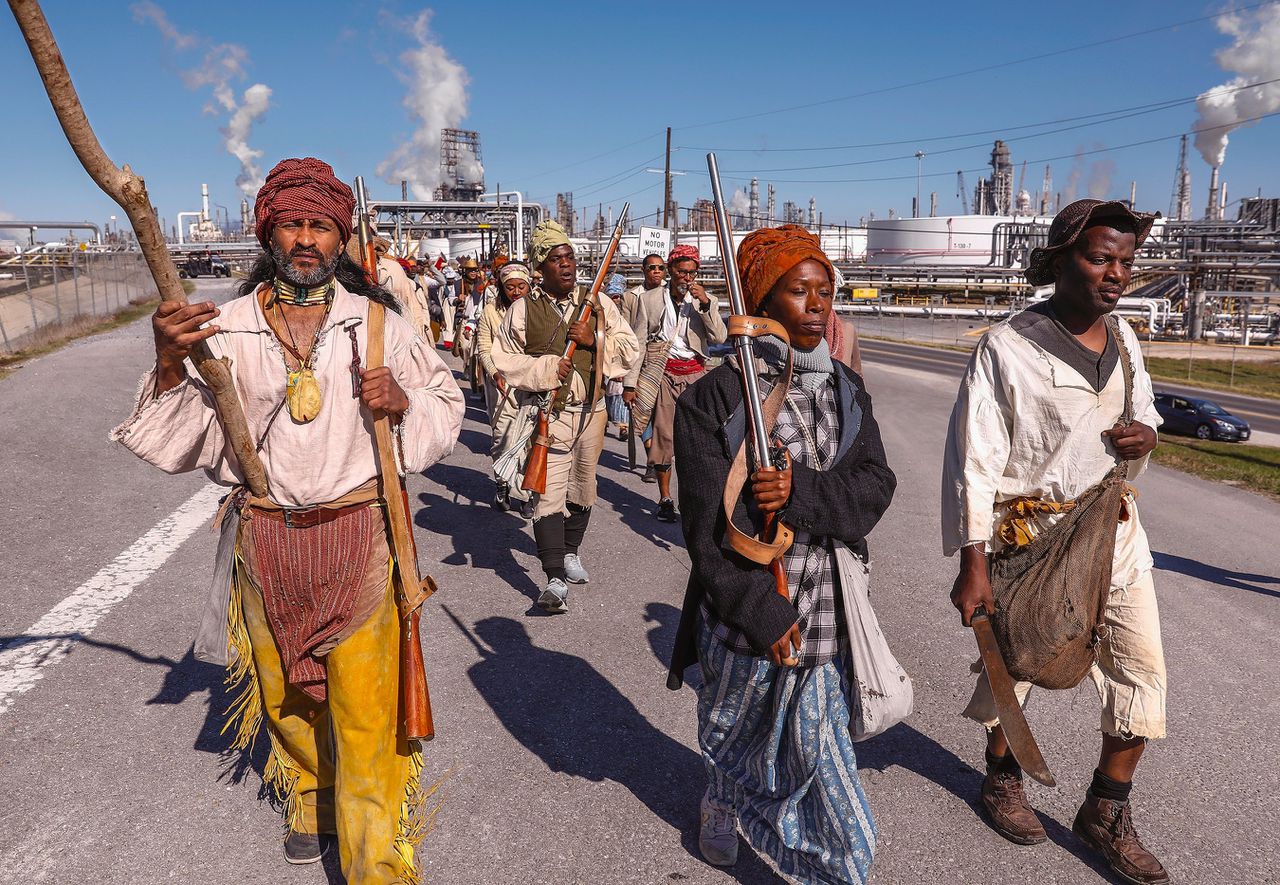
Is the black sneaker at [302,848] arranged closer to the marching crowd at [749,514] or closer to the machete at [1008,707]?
the marching crowd at [749,514]

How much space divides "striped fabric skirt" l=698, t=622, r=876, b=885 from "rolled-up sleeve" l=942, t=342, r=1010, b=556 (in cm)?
66

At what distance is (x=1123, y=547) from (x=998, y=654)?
525mm

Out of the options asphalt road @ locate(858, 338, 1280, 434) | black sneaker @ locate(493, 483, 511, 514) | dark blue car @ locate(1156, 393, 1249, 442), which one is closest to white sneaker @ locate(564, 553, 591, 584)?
black sneaker @ locate(493, 483, 511, 514)

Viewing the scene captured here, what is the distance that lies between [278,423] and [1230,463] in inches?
485

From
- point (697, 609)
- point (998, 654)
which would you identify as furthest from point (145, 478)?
point (998, 654)

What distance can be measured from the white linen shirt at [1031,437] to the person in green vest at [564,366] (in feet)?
10.1

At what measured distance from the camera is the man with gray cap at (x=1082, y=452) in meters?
2.91

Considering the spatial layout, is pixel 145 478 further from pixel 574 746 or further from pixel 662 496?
pixel 574 746

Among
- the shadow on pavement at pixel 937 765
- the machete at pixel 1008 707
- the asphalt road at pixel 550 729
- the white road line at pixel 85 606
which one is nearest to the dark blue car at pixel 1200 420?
the asphalt road at pixel 550 729

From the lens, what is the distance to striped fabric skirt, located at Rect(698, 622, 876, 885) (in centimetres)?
256

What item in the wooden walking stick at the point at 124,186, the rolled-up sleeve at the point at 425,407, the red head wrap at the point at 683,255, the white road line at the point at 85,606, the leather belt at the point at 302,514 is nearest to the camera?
the wooden walking stick at the point at 124,186

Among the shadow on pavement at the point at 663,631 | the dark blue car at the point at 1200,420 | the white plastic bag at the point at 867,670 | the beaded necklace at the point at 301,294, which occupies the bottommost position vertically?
the dark blue car at the point at 1200,420

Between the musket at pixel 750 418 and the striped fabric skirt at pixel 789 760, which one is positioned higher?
the musket at pixel 750 418

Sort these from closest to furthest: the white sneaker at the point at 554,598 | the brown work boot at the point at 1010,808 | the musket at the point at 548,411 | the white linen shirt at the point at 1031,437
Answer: the white linen shirt at the point at 1031,437, the brown work boot at the point at 1010,808, the white sneaker at the point at 554,598, the musket at the point at 548,411
